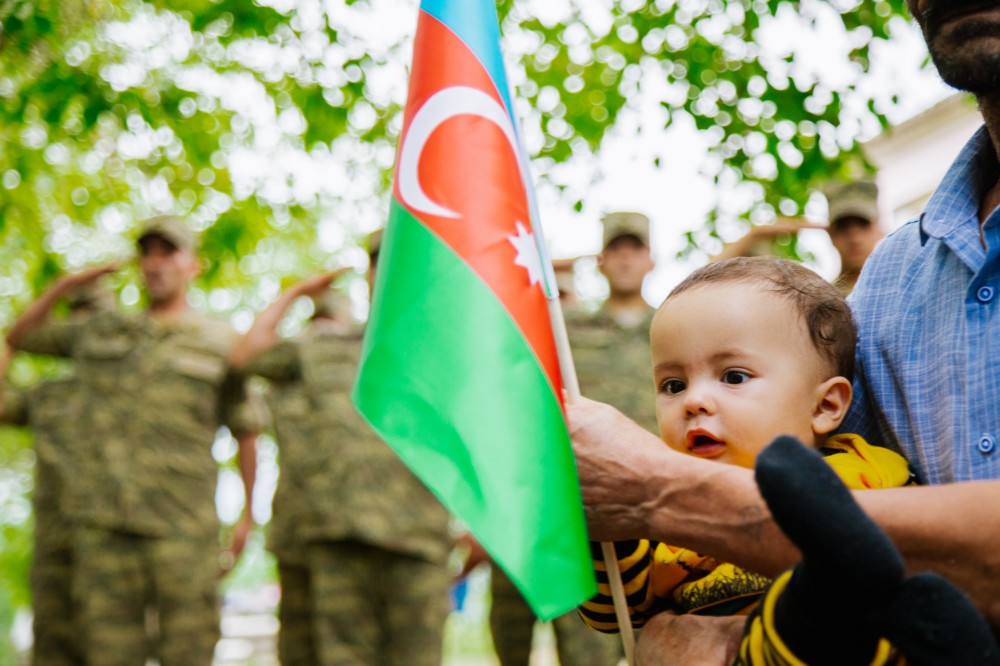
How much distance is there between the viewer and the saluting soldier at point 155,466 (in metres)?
6.71

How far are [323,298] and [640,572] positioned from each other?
19.3 feet

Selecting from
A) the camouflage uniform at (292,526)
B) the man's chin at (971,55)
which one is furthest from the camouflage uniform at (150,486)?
the man's chin at (971,55)

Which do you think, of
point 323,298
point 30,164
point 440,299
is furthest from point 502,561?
point 30,164

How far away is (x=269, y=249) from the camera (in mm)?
15898

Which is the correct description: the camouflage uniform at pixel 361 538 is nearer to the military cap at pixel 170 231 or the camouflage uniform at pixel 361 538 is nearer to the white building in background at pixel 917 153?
the military cap at pixel 170 231

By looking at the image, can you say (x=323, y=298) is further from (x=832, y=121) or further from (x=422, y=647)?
(x=832, y=121)

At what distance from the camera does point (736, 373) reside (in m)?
2.00

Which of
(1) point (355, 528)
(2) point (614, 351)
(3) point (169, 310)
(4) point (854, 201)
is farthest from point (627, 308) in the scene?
(3) point (169, 310)

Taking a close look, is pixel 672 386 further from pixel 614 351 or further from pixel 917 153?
pixel 917 153

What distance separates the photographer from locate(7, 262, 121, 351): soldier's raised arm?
24.8 feet

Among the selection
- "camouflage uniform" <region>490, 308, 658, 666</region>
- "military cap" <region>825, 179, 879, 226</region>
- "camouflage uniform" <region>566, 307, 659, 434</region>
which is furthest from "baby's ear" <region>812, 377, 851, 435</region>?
"camouflage uniform" <region>566, 307, 659, 434</region>

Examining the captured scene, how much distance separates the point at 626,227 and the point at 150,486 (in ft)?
9.64

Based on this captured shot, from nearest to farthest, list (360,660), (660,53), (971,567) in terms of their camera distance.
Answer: (971,567) → (360,660) → (660,53)

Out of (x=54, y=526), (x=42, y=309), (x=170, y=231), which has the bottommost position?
(x=54, y=526)
